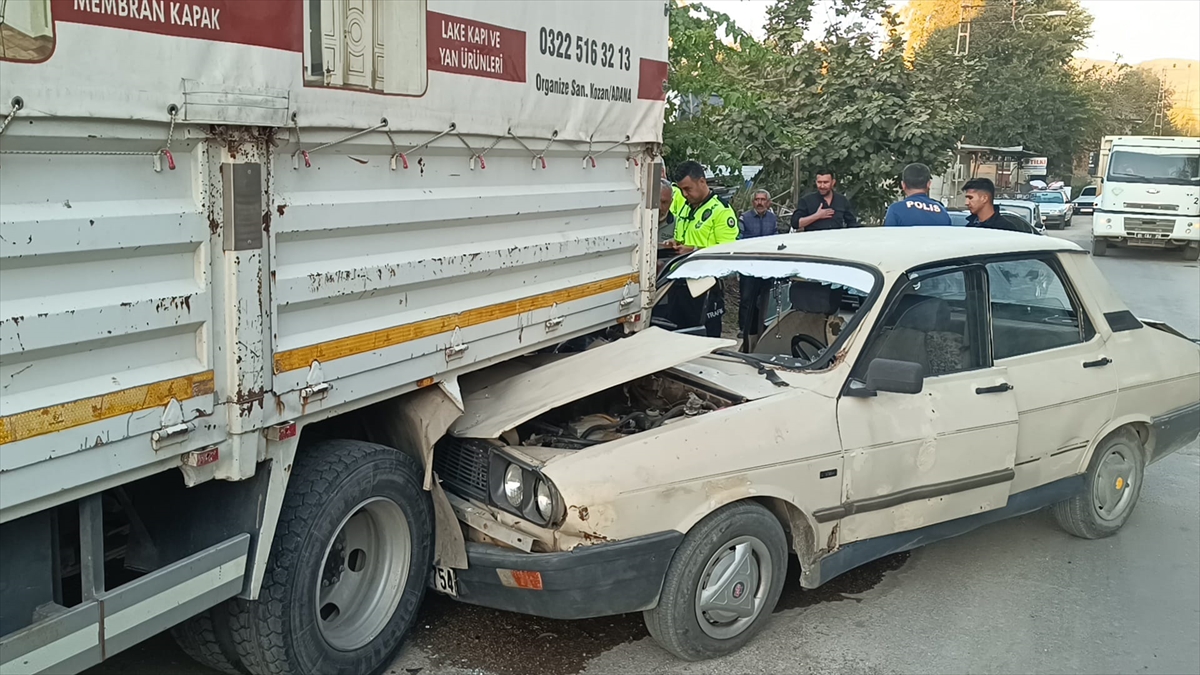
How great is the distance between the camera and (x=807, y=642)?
4172mm

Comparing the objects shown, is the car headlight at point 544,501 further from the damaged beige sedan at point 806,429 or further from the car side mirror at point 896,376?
the car side mirror at point 896,376

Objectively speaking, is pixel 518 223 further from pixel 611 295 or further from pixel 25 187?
pixel 25 187

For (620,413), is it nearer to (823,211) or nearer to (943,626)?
(943,626)

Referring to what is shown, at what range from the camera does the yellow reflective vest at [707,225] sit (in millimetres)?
7820

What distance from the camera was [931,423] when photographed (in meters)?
4.38

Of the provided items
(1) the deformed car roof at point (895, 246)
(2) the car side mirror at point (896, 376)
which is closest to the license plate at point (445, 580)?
(2) the car side mirror at point (896, 376)

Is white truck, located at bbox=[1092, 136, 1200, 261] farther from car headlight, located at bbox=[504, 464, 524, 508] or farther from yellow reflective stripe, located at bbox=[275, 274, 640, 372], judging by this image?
car headlight, located at bbox=[504, 464, 524, 508]

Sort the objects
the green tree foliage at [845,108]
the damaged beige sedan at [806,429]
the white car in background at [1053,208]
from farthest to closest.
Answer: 1. the white car in background at [1053,208]
2. the green tree foliage at [845,108]
3. the damaged beige sedan at [806,429]

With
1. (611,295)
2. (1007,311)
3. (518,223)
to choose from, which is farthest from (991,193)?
(518,223)

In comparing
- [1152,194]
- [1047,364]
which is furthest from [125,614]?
[1152,194]

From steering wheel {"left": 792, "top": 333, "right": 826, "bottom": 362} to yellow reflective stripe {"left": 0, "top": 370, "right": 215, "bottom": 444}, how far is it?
2.85 m

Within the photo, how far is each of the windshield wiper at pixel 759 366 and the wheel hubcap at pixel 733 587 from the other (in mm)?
691

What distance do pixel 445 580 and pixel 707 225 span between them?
4.55 metres

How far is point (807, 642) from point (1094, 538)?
231 cm
